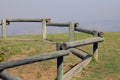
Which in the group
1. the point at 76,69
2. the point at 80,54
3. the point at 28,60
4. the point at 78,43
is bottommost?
the point at 76,69

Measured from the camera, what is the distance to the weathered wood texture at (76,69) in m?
11.5

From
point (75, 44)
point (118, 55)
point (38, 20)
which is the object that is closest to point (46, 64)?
point (75, 44)

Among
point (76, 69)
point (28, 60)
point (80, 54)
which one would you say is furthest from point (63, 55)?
point (80, 54)

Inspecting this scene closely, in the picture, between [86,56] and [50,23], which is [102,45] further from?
[86,56]

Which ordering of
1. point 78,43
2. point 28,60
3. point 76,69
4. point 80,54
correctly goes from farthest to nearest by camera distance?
point 80,54 → point 76,69 → point 78,43 → point 28,60

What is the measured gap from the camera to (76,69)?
12297mm

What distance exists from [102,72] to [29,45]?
5.24 m

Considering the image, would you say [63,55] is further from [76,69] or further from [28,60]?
[76,69]

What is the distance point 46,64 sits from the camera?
→ 14.0 meters

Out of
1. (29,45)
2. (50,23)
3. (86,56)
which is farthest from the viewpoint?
(50,23)

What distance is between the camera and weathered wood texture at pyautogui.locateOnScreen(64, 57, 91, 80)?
11.5 m

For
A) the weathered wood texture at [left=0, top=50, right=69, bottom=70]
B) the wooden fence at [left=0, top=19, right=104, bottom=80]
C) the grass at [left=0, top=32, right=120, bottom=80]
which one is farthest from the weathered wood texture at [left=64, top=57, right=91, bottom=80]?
the weathered wood texture at [left=0, top=50, right=69, bottom=70]

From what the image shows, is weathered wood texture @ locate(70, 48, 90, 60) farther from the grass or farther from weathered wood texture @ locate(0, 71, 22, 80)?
weathered wood texture @ locate(0, 71, 22, 80)

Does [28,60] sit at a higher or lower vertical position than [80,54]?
higher
